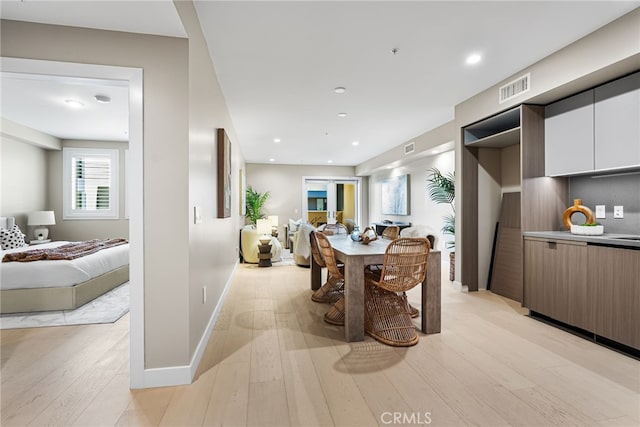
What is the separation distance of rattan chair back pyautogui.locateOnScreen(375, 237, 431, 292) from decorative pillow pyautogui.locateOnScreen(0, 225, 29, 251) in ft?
18.4

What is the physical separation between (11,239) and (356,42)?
5784 millimetres

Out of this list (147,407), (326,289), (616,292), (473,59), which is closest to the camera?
(147,407)

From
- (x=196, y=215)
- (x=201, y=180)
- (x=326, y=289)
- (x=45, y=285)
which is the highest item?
(x=201, y=180)

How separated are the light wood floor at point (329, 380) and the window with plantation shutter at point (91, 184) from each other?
414 cm

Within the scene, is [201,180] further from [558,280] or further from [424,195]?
[424,195]

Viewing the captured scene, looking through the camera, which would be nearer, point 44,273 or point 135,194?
point 135,194

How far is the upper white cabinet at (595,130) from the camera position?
2.46 m

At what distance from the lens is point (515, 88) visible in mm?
3244

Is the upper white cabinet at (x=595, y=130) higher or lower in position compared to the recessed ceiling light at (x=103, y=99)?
lower

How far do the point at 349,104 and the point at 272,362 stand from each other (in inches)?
132

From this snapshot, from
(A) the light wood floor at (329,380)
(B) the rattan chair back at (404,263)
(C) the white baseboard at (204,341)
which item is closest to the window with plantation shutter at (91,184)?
(A) the light wood floor at (329,380)

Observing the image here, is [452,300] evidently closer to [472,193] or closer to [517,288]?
[517,288]

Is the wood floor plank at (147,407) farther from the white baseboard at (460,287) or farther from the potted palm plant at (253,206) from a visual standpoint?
the potted palm plant at (253,206)

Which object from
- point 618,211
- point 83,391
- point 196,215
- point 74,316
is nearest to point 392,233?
point 618,211
